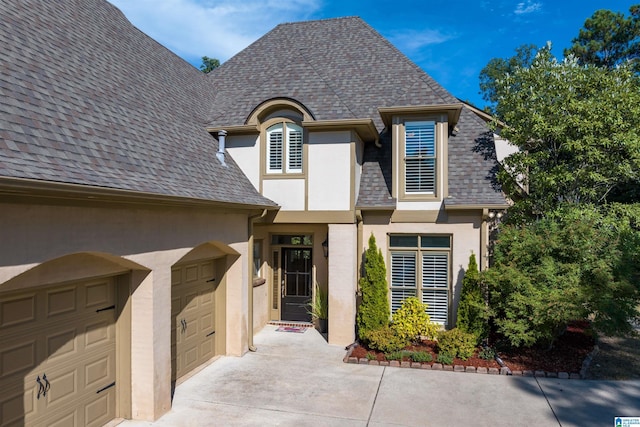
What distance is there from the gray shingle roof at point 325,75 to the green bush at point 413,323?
16.1 ft

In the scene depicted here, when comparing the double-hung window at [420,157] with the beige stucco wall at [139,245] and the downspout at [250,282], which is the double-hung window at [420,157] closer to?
the downspout at [250,282]

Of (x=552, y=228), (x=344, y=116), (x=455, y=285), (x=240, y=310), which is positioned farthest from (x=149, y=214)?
(x=552, y=228)

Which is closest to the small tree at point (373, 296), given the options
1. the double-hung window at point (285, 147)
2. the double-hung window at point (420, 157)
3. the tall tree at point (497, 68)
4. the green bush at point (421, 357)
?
the green bush at point (421, 357)

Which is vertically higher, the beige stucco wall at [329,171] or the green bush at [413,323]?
the beige stucco wall at [329,171]

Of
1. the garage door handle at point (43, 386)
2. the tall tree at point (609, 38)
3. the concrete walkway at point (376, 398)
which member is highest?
the tall tree at point (609, 38)

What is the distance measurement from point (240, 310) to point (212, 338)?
0.89 m

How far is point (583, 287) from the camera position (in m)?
8.64

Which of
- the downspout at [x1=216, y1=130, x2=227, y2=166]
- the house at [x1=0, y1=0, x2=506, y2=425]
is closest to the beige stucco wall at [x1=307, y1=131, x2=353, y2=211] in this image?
the house at [x1=0, y1=0, x2=506, y2=425]

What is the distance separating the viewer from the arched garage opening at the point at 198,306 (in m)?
8.13

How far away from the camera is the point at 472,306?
9.77 meters

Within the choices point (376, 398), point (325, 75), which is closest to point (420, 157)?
point (325, 75)

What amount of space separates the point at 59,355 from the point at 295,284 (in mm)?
7583

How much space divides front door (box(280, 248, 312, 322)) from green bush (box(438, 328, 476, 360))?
436 cm

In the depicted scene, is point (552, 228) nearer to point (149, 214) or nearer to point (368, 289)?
point (368, 289)
